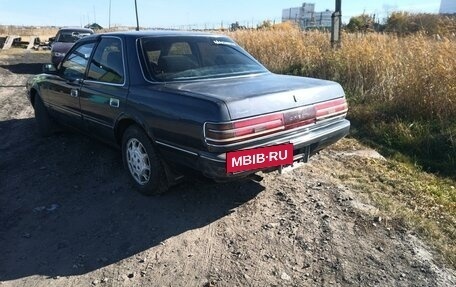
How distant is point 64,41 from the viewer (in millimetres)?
14672

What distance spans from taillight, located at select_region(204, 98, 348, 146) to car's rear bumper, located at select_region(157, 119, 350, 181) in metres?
0.09

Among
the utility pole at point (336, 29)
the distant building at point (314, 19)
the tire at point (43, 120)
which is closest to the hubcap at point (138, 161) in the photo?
the tire at point (43, 120)

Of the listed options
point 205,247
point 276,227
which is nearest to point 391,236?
point 276,227

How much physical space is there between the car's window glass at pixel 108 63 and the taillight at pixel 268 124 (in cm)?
146

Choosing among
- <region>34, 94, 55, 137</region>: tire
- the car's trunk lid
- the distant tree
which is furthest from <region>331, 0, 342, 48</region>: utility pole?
<region>34, 94, 55, 137</region>: tire

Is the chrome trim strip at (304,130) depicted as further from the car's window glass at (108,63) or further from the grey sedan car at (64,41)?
the grey sedan car at (64,41)

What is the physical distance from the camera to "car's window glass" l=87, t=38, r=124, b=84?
423 cm

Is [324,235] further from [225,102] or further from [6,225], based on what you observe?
[6,225]

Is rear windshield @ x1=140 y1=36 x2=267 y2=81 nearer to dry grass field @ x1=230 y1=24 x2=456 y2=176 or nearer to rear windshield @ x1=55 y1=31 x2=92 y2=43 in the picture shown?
dry grass field @ x1=230 y1=24 x2=456 y2=176

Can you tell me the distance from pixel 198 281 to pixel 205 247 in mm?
422

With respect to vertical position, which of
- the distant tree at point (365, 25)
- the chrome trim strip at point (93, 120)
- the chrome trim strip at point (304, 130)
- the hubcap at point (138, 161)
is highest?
the distant tree at point (365, 25)

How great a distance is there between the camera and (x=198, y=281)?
2.89 meters

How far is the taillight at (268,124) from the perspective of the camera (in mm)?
3133

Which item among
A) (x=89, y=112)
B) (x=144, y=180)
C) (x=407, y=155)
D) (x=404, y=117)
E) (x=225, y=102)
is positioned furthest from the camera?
(x=404, y=117)
